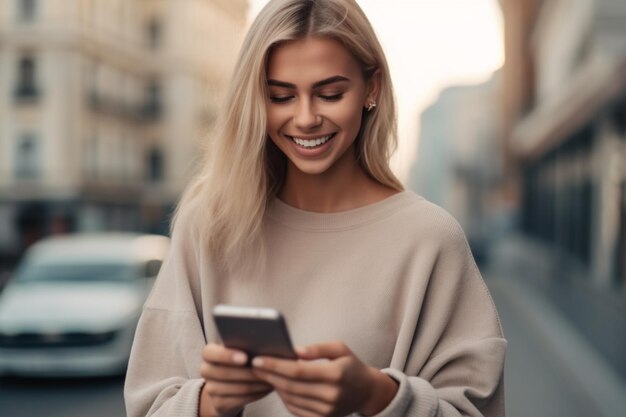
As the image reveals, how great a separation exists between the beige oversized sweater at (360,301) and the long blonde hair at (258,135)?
0.23ft

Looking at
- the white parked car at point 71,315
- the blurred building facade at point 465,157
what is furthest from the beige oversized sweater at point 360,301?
the blurred building facade at point 465,157

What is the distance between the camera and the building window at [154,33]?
47.8 metres

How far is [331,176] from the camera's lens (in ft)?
7.14

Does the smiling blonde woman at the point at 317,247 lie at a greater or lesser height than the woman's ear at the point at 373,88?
lesser

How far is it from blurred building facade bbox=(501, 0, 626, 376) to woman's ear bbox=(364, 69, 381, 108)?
7304 millimetres

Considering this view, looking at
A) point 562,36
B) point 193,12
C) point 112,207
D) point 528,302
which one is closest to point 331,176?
point 528,302

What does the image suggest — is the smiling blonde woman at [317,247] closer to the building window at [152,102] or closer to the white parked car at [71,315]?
the white parked car at [71,315]

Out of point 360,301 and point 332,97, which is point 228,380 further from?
point 332,97

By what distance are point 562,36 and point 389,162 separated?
21.9 meters

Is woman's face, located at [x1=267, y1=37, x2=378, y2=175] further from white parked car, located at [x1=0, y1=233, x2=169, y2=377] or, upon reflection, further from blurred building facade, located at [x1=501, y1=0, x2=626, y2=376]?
white parked car, located at [x1=0, y1=233, x2=169, y2=377]

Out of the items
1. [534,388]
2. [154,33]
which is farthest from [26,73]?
[534,388]

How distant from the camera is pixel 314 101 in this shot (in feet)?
6.58

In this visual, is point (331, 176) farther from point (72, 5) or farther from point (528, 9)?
point (72, 5)

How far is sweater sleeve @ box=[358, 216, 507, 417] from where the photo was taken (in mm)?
2035
